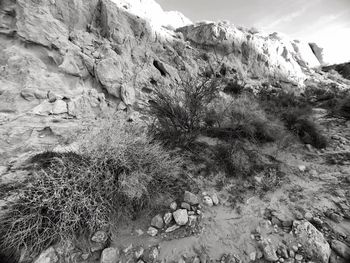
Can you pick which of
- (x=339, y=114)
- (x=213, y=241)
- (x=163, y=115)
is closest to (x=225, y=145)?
(x=163, y=115)

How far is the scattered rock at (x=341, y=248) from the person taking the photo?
5.13ft

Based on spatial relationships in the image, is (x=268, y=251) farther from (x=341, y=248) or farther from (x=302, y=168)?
(x=302, y=168)

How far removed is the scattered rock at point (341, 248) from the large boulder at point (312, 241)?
0.09m

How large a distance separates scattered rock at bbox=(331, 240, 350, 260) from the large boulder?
9 cm

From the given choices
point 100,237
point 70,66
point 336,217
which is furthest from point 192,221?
point 70,66

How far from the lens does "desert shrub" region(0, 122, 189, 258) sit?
5.09ft

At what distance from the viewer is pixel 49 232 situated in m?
1.56

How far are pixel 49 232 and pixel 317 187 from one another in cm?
385

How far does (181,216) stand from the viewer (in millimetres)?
1857

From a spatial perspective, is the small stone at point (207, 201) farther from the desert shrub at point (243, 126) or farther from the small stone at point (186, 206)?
the desert shrub at point (243, 126)

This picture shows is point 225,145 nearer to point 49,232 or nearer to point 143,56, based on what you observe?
point 49,232

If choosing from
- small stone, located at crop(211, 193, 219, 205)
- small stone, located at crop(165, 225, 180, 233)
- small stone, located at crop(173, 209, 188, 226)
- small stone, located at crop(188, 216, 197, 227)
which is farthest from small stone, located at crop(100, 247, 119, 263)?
small stone, located at crop(211, 193, 219, 205)

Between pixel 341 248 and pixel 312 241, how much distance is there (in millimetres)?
307

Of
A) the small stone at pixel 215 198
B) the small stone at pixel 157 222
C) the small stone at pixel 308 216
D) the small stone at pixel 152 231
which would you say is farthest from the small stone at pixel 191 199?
the small stone at pixel 308 216
